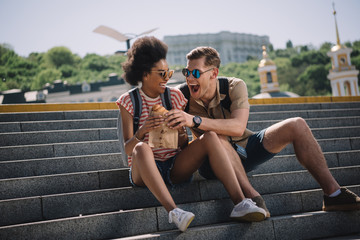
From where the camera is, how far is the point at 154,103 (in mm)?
3590

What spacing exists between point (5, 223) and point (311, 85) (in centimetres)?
7793

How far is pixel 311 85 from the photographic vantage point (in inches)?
3017

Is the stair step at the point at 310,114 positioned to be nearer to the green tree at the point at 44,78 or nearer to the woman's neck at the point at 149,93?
the woman's neck at the point at 149,93

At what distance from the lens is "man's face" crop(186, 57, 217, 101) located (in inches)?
145

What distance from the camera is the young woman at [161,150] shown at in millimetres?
3041

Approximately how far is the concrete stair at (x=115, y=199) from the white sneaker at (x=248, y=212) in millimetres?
66

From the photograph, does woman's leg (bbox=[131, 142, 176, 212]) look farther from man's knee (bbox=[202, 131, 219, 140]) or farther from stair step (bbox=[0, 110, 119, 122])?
stair step (bbox=[0, 110, 119, 122])

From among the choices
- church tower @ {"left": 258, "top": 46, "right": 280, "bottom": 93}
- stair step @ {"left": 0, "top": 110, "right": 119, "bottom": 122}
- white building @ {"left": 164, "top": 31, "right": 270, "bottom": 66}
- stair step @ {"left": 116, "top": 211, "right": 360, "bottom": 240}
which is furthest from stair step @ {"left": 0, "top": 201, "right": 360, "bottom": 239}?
white building @ {"left": 164, "top": 31, "right": 270, "bottom": 66}

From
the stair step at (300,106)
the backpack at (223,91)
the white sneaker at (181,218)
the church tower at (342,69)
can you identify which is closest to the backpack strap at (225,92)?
the backpack at (223,91)

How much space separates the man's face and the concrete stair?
79 cm

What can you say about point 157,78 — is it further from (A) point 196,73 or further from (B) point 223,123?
(B) point 223,123

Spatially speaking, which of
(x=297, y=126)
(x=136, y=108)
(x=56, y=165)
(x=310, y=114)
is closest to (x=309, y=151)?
(x=297, y=126)

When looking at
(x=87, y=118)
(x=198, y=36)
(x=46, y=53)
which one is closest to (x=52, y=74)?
(x=46, y=53)

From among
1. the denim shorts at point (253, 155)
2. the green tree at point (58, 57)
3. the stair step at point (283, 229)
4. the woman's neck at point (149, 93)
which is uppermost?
the green tree at point (58, 57)
